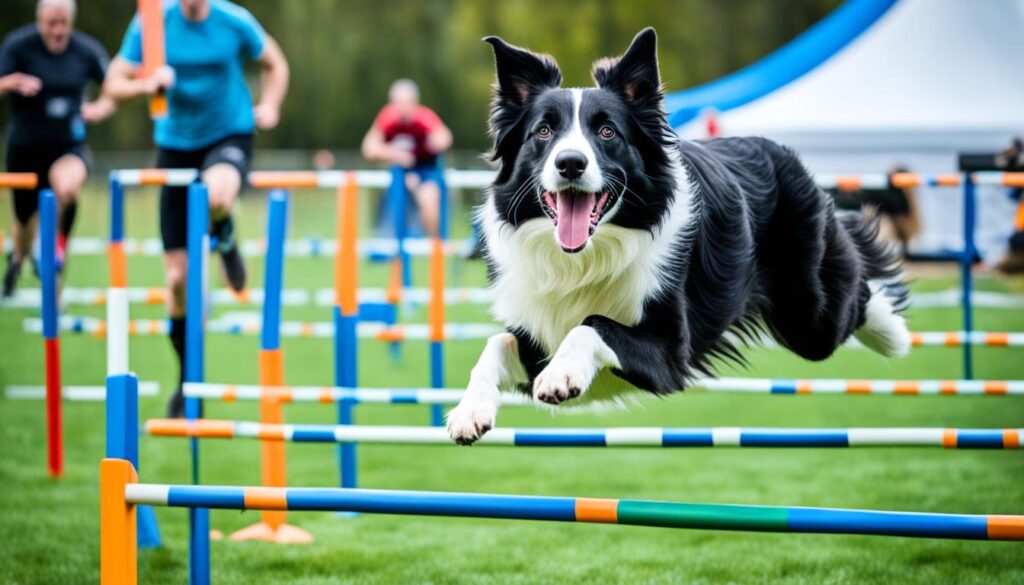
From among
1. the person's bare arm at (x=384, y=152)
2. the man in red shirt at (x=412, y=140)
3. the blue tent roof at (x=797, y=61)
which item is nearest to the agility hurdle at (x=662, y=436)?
the person's bare arm at (x=384, y=152)

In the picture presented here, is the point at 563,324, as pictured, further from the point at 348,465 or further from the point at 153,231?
the point at 153,231

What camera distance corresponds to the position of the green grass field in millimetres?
5211

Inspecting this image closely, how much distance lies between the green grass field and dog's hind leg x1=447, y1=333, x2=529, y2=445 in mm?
1093

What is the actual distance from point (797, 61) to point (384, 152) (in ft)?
24.2

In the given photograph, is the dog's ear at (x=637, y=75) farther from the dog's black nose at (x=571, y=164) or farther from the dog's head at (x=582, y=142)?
the dog's black nose at (x=571, y=164)

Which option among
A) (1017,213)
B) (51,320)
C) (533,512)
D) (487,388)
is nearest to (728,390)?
(487,388)

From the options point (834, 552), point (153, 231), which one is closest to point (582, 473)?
point (834, 552)

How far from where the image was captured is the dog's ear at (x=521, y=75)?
4.33 metres

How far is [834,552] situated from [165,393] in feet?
20.3

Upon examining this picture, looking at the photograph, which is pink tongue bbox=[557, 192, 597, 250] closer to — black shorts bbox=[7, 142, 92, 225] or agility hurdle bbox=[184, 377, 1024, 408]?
agility hurdle bbox=[184, 377, 1024, 408]

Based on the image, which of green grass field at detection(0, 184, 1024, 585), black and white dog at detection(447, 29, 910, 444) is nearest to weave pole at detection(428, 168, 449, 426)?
green grass field at detection(0, 184, 1024, 585)

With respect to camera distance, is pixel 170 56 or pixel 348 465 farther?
pixel 170 56

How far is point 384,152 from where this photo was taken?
12977 mm

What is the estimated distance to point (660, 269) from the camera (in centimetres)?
437
